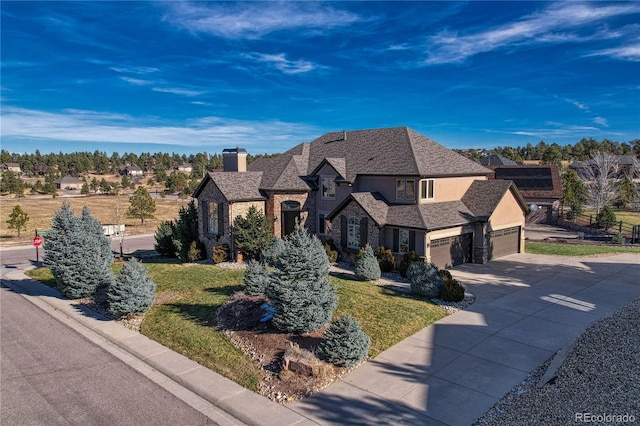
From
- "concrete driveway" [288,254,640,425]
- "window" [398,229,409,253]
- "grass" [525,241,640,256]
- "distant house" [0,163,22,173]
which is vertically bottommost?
"concrete driveway" [288,254,640,425]

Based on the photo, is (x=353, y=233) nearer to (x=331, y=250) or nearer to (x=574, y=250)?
(x=331, y=250)

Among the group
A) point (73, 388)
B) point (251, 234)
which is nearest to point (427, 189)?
point (251, 234)

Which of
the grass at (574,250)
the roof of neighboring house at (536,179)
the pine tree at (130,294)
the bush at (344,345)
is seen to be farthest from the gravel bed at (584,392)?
the roof of neighboring house at (536,179)

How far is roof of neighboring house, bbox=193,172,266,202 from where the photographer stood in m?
28.0

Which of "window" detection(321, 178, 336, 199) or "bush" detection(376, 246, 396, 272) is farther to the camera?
"window" detection(321, 178, 336, 199)

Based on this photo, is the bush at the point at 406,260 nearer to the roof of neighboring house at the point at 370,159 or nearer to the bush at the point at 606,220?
the roof of neighboring house at the point at 370,159

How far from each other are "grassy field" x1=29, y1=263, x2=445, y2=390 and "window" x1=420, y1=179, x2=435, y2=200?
299 inches

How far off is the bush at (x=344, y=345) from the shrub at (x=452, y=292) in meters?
6.80

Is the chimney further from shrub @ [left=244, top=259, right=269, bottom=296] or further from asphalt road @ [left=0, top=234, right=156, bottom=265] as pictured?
shrub @ [left=244, top=259, right=269, bottom=296]

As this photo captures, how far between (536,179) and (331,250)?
35164 millimetres

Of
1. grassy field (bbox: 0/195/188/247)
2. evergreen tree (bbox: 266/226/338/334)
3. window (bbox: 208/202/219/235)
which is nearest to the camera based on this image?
evergreen tree (bbox: 266/226/338/334)

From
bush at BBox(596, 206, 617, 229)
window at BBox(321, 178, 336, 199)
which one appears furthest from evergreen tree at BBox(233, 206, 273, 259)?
bush at BBox(596, 206, 617, 229)

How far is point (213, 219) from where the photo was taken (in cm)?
2898

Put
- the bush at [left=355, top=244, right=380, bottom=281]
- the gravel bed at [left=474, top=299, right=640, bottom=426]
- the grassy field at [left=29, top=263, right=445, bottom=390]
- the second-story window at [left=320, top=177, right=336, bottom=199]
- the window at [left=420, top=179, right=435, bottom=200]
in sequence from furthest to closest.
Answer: the second-story window at [left=320, top=177, right=336, bottom=199]
the window at [left=420, top=179, right=435, bottom=200]
the bush at [left=355, top=244, right=380, bottom=281]
the grassy field at [left=29, top=263, right=445, bottom=390]
the gravel bed at [left=474, top=299, right=640, bottom=426]
